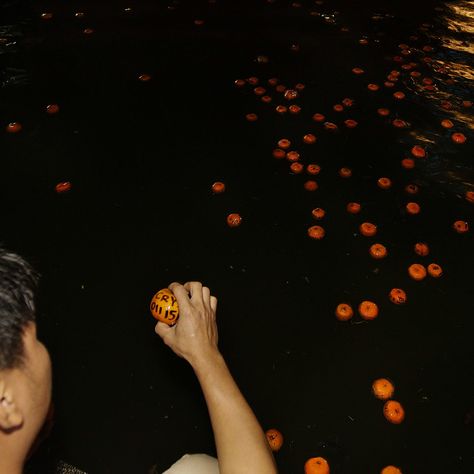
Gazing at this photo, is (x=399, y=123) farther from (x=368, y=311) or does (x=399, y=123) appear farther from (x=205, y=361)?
(x=205, y=361)

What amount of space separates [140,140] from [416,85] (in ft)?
9.46

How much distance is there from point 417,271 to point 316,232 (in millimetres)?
686

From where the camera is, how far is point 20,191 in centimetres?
275

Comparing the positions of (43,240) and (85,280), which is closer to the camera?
(85,280)

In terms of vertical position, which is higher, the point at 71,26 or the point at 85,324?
the point at 71,26

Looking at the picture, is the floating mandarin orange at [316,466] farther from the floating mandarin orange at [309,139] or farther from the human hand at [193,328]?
the floating mandarin orange at [309,139]

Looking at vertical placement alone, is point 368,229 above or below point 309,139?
below

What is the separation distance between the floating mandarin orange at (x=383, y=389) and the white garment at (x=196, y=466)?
0.92m

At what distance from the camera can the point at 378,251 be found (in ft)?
8.07

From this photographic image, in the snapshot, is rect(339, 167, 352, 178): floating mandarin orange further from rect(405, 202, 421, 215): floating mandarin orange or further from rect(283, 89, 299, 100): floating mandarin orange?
rect(283, 89, 299, 100): floating mandarin orange

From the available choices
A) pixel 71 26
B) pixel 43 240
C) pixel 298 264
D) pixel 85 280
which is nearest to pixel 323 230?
pixel 298 264

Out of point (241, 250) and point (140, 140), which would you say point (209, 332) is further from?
point (140, 140)

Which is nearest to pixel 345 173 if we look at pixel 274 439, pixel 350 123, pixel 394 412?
pixel 350 123

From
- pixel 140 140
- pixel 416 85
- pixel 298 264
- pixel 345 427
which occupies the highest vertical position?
pixel 416 85
